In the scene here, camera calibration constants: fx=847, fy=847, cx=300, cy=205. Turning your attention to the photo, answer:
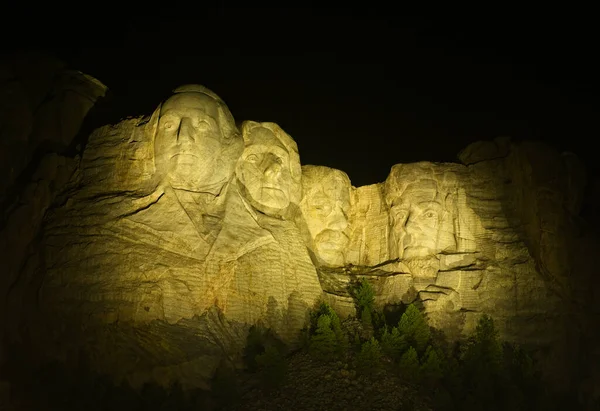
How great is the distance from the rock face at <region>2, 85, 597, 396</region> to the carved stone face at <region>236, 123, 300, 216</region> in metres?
0.05

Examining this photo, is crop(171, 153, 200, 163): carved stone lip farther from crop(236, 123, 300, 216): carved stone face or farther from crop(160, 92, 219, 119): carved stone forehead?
crop(236, 123, 300, 216): carved stone face

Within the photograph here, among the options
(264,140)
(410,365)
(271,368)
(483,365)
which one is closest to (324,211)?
(264,140)

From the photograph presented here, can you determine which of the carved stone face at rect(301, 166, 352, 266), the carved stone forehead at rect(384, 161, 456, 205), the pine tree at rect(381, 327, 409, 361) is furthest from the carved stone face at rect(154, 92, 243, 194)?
the carved stone forehead at rect(384, 161, 456, 205)

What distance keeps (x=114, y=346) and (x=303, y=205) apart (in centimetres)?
1163

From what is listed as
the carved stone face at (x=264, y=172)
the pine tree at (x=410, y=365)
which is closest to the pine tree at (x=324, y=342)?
the pine tree at (x=410, y=365)

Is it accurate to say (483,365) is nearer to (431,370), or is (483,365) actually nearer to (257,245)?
(431,370)

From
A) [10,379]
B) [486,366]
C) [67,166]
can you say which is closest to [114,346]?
[10,379]

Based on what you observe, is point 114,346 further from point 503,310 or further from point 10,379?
point 503,310

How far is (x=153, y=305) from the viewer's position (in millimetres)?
26062

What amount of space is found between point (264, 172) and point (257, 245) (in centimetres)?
359

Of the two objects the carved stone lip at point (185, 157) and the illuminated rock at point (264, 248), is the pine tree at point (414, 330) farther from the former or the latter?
the carved stone lip at point (185, 157)

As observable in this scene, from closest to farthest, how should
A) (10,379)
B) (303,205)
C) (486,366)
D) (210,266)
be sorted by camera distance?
1. (10,379)
2. (210,266)
3. (486,366)
4. (303,205)

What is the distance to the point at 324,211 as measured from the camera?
115 feet

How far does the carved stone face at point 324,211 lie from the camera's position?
3494 cm
